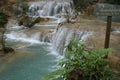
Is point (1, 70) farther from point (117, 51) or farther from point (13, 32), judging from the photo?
point (13, 32)

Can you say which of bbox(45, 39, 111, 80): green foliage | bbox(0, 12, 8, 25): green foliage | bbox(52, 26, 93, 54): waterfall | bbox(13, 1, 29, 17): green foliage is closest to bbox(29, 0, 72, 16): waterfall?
bbox(13, 1, 29, 17): green foliage

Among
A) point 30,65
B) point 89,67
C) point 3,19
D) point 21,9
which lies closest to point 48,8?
point 21,9

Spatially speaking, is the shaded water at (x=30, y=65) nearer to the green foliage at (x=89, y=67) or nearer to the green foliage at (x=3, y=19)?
the green foliage at (x=89, y=67)

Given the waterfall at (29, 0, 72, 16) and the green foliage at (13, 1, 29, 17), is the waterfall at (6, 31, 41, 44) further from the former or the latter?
the waterfall at (29, 0, 72, 16)

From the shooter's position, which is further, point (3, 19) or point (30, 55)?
point (3, 19)

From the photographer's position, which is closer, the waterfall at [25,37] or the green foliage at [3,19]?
the waterfall at [25,37]

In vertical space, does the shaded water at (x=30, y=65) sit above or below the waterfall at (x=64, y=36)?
below

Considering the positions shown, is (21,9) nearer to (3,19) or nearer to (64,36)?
(3,19)

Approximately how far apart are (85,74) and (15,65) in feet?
16.1

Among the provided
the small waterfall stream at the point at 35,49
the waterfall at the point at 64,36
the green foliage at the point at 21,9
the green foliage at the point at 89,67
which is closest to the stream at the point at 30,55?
the small waterfall stream at the point at 35,49

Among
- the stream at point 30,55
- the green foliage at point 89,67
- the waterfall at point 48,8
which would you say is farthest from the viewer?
the waterfall at point 48,8

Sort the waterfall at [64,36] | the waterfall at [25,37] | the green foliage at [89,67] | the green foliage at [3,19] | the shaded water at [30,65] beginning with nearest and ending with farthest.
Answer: the green foliage at [89,67] < the shaded water at [30,65] < the waterfall at [64,36] < the waterfall at [25,37] < the green foliage at [3,19]

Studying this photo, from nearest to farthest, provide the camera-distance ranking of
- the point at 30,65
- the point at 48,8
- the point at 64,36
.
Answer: the point at 30,65, the point at 64,36, the point at 48,8

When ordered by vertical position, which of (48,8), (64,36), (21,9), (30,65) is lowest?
(30,65)
